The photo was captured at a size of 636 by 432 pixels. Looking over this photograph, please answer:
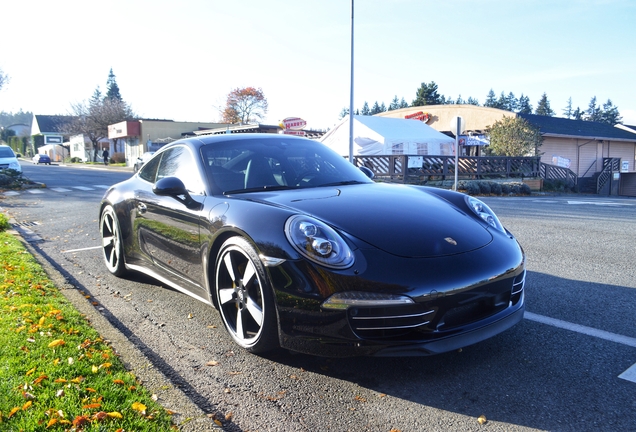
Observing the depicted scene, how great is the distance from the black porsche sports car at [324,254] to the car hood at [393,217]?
0.4 inches

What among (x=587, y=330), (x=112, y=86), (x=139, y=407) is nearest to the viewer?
(x=139, y=407)

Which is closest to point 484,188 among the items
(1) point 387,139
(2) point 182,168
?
(1) point 387,139

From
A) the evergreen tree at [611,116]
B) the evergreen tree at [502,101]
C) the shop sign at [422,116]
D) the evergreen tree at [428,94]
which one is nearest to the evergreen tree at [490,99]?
the evergreen tree at [502,101]

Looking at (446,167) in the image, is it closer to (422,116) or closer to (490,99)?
(422,116)

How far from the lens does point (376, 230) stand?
10.1ft

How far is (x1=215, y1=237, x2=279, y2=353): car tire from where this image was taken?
2.98 metres

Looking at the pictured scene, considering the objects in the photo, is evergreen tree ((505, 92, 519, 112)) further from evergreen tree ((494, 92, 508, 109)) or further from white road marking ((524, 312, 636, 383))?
white road marking ((524, 312, 636, 383))

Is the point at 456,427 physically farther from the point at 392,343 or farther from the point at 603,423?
the point at 603,423

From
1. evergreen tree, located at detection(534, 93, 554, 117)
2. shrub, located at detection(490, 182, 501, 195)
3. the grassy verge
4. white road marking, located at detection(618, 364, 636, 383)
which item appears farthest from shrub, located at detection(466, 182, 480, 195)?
evergreen tree, located at detection(534, 93, 554, 117)

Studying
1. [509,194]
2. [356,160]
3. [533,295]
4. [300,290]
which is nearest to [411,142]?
[356,160]

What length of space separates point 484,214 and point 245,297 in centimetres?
181

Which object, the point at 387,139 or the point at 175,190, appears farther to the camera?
the point at 387,139

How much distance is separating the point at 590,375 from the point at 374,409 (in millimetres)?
1239

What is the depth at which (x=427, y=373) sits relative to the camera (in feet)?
9.66
